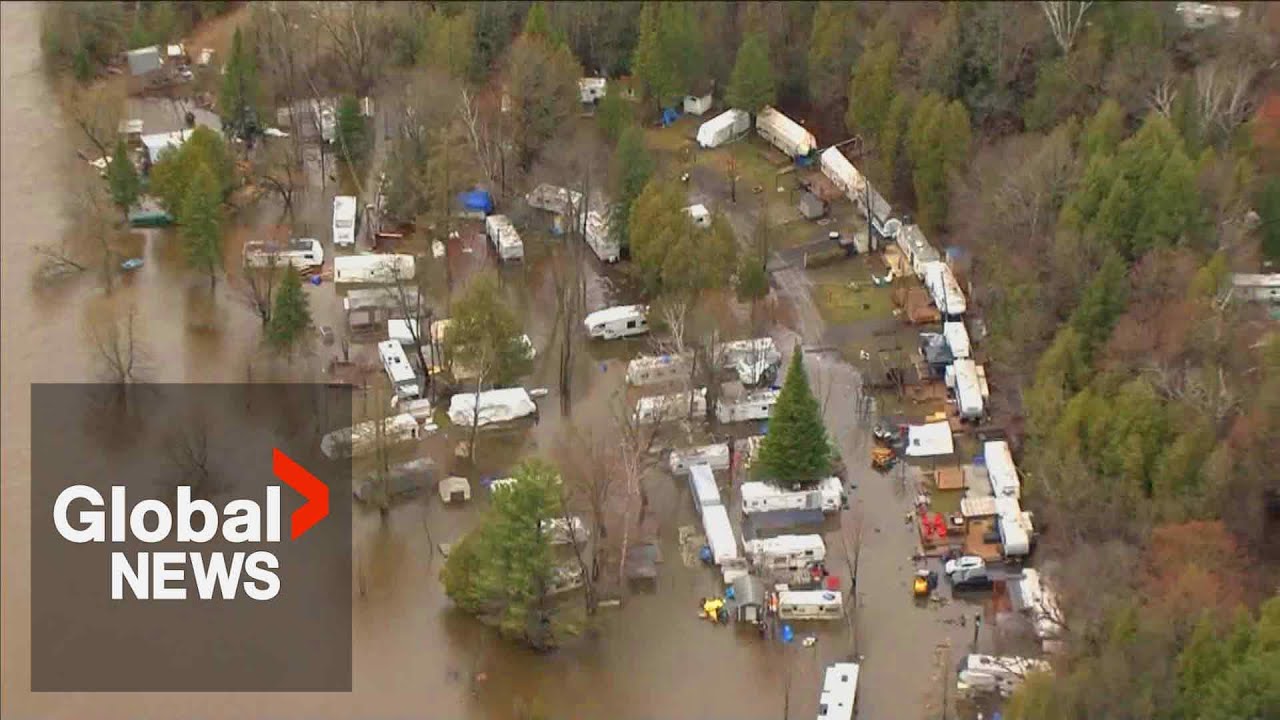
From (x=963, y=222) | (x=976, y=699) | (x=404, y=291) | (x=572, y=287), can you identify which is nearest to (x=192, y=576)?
(x=404, y=291)

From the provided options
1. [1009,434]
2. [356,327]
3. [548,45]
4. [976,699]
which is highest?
[548,45]

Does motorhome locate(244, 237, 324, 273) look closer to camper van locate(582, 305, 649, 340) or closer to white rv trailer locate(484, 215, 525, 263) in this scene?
white rv trailer locate(484, 215, 525, 263)

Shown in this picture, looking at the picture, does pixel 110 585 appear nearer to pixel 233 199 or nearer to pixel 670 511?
pixel 670 511

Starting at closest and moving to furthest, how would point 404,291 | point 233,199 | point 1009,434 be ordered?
point 1009,434 < point 404,291 < point 233,199

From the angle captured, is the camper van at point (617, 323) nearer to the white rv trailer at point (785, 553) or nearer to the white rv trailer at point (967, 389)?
the white rv trailer at point (967, 389)

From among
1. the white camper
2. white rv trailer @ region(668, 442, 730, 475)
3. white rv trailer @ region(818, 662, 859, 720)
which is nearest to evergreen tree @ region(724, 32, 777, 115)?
the white camper

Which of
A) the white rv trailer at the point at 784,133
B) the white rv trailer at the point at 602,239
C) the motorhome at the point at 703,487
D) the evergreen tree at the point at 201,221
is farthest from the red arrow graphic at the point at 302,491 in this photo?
the white rv trailer at the point at 784,133
